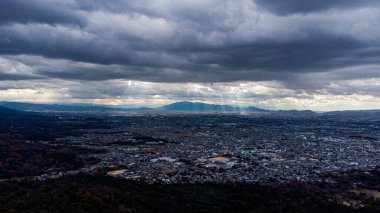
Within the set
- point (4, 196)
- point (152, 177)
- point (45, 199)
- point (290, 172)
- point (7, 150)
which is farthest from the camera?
point (7, 150)

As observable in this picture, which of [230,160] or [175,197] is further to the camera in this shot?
[230,160]

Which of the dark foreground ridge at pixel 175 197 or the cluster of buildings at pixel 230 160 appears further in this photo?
the cluster of buildings at pixel 230 160

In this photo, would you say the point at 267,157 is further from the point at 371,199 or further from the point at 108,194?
the point at 108,194

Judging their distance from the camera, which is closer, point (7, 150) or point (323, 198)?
point (323, 198)

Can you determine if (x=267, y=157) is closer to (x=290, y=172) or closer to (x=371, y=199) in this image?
(x=290, y=172)

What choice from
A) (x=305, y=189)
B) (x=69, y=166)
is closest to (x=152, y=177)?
(x=69, y=166)

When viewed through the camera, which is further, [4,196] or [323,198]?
[323,198]

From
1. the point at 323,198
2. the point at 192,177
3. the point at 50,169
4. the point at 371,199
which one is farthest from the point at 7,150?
the point at 371,199

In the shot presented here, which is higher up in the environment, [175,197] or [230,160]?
[230,160]

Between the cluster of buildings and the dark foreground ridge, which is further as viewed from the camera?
the cluster of buildings

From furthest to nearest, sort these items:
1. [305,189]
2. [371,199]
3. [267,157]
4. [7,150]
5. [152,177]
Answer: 1. [267,157]
2. [7,150]
3. [152,177]
4. [305,189]
5. [371,199]
